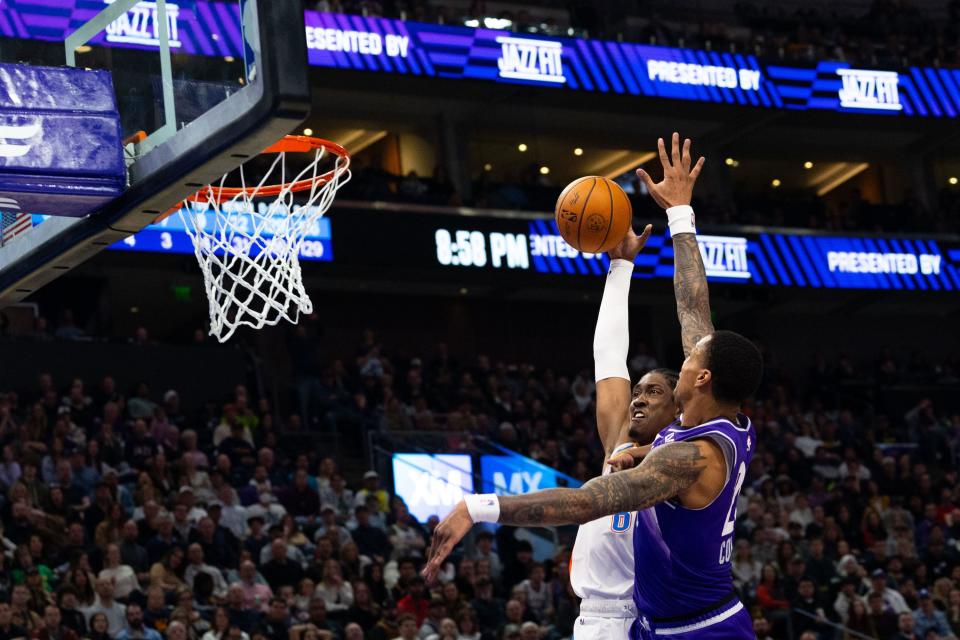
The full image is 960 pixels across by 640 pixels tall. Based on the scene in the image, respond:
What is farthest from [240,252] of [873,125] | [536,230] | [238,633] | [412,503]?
[873,125]

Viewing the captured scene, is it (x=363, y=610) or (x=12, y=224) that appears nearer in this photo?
(x=12, y=224)

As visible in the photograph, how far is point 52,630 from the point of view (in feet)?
33.6

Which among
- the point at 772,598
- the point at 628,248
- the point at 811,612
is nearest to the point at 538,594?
the point at 772,598

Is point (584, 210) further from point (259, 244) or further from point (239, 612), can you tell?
point (239, 612)

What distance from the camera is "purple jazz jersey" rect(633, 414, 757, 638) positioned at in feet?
14.3

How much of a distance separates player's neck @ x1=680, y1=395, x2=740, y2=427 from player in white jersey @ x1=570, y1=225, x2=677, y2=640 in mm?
739

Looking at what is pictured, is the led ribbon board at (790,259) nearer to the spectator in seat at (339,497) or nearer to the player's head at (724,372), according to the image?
the spectator in seat at (339,497)

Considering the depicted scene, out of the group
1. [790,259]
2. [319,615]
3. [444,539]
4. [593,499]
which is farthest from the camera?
[790,259]

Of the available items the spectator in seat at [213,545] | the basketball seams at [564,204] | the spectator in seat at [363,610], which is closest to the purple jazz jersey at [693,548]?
the basketball seams at [564,204]

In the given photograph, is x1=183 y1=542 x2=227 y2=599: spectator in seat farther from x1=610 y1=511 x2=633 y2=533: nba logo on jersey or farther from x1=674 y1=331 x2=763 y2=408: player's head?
x1=674 y1=331 x2=763 y2=408: player's head

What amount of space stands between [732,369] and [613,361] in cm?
119

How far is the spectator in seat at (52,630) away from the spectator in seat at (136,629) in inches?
16.0

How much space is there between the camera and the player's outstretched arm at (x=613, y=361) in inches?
216

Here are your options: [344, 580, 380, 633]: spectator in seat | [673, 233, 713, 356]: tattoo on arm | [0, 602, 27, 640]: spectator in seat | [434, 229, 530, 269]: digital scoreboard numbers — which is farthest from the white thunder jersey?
[434, 229, 530, 269]: digital scoreboard numbers
